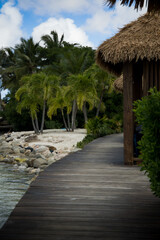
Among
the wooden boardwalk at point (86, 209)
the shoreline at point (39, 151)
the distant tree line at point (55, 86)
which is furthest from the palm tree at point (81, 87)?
the wooden boardwalk at point (86, 209)

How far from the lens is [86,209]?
3760 millimetres

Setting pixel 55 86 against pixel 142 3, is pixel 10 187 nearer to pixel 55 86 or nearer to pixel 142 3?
pixel 142 3

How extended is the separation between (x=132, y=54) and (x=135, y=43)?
287 millimetres

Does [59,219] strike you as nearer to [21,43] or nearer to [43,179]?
[43,179]

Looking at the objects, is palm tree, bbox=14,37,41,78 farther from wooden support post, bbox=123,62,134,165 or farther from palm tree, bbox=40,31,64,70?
wooden support post, bbox=123,62,134,165

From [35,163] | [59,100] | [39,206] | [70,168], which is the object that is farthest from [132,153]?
[59,100]

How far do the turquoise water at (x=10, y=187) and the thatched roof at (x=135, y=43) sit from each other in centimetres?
379

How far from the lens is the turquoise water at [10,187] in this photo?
653 cm

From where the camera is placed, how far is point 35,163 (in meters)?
12.1

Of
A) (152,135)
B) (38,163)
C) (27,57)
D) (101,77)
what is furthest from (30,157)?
(27,57)

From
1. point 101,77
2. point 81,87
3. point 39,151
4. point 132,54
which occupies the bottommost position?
point 39,151

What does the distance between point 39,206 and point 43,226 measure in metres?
0.68

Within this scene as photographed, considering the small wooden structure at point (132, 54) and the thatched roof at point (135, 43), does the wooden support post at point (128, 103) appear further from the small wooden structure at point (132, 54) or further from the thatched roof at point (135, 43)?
the thatched roof at point (135, 43)

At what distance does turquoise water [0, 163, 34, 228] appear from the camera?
21.4 feet
